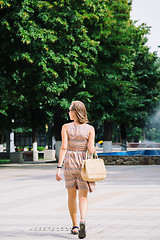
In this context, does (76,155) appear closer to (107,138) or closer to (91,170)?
(91,170)

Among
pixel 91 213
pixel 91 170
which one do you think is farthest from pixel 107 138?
pixel 91 170

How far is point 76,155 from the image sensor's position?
736cm

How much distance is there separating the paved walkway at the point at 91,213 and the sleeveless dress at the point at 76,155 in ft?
2.41

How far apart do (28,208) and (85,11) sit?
2079 centimetres

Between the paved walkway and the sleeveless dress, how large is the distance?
0.73 metres

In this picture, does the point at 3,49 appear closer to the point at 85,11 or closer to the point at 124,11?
the point at 85,11

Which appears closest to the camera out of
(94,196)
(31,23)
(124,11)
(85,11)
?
(94,196)

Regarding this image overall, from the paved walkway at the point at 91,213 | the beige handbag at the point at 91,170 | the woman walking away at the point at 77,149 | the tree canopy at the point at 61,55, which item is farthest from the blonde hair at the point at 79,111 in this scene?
the tree canopy at the point at 61,55

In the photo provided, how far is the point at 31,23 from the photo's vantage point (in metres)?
26.9

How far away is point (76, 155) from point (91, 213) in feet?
9.35

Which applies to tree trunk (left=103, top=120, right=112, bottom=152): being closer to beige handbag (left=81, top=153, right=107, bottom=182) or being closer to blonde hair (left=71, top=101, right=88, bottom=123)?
blonde hair (left=71, top=101, right=88, bottom=123)

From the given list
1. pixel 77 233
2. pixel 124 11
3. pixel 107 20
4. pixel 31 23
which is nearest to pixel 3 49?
pixel 31 23

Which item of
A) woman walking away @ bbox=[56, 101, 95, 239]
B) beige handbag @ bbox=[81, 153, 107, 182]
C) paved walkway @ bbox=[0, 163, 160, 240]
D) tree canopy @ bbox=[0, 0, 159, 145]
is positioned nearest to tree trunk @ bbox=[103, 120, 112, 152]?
tree canopy @ bbox=[0, 0, 159, 145]

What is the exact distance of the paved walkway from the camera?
25.3 ft
